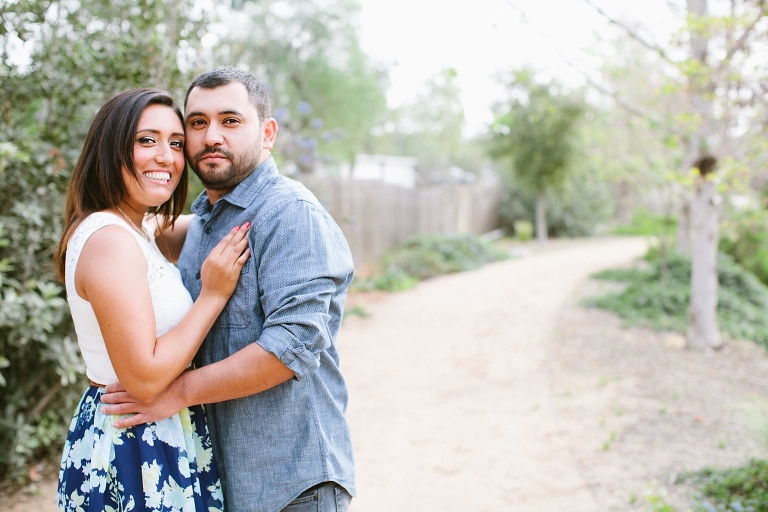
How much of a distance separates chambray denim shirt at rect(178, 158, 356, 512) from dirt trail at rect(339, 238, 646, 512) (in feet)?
7.62

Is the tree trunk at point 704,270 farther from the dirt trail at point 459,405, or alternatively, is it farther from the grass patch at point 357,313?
the grass patch at point 357,313

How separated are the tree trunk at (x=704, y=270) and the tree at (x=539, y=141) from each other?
931 centimetres

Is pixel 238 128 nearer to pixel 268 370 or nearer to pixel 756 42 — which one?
pixel 268 370

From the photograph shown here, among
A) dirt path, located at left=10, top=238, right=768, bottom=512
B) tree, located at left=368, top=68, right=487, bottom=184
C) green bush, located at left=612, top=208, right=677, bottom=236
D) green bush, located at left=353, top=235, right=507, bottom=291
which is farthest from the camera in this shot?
tree, located at left=368, top=68, right=487, bottom=184

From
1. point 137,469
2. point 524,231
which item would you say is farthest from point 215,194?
point 524,231

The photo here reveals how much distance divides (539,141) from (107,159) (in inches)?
666

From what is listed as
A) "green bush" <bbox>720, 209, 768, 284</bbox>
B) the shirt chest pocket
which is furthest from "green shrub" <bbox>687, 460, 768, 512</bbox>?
"green bush" <bbox>720, 209, 768, 284</bbox>

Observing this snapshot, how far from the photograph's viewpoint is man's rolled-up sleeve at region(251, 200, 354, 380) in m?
1.54

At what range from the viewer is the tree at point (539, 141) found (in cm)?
1644

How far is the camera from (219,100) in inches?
68.7

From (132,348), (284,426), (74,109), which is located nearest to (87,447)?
(132,348)

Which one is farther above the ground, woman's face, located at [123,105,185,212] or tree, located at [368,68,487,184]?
tree, located at [368,68,487,184]

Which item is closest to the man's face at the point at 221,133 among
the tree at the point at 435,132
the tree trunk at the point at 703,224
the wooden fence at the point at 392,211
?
the wooden fence at the point at 392,211

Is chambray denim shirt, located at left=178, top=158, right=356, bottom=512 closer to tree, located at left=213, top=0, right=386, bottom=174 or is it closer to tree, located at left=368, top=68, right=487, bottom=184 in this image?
tree, located at left=213, top=0, right=386, bottom=174
